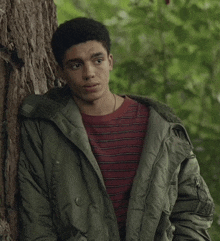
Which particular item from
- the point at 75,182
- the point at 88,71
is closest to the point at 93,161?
the point at 75,182

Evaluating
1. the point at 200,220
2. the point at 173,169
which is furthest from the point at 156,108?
the point at 200,220

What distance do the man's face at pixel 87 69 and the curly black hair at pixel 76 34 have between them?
0.09 ft

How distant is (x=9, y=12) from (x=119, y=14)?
2574mm

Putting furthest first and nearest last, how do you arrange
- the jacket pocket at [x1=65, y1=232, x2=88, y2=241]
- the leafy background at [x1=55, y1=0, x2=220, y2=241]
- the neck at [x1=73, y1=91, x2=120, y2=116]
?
the leafy background at [x1=55, y1=0, x2=220, y2=241]
the neck at [x1=73, y1=91, x2=120, y2=116]
the jacket pocket at [x1=65, y1=232, x2=88, y2=241]

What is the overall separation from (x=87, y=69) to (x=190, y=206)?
106 centimetres

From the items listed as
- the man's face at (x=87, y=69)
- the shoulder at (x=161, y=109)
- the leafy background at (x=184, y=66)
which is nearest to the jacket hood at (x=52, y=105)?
the shoulder at (x=161, y=109)

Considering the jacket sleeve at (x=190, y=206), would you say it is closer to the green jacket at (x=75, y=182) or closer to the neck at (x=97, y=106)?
the green jacket at (x=75, y=182)

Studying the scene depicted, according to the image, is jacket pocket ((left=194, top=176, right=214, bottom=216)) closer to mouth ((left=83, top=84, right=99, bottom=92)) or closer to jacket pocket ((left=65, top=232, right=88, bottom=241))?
jacket pocket ((left=65, top=232, right=88, bottom=241))

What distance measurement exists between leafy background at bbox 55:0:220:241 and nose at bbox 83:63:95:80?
7.62ft

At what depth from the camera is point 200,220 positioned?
2.52 m

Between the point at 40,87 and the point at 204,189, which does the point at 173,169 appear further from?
the point at 40,87

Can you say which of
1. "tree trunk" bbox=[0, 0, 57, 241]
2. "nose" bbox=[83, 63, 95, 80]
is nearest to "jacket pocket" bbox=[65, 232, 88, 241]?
"tree trunk" bbox=[0, 0, 57, 241]

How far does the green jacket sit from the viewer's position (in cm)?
219

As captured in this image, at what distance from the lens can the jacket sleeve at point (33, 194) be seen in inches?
85.9
